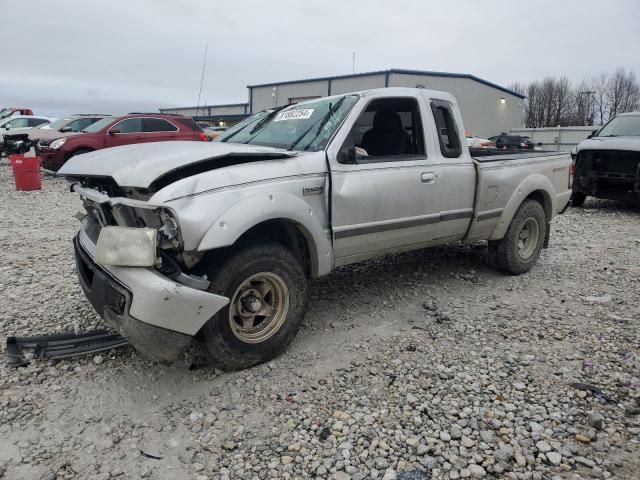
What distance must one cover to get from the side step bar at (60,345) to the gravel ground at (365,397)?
0.08 meters

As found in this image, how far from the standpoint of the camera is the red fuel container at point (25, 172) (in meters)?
10.8

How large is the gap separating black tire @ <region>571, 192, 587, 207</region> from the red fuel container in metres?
12.0

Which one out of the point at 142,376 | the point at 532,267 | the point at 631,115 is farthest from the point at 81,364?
the point at 631,115

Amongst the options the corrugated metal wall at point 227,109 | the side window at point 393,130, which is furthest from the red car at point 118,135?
the corrugated metal wall at point 227,109

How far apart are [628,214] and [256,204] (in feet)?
30.2

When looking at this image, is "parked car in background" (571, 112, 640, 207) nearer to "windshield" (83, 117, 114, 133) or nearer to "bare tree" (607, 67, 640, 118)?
"windshield" (83, 117, 114, 133)

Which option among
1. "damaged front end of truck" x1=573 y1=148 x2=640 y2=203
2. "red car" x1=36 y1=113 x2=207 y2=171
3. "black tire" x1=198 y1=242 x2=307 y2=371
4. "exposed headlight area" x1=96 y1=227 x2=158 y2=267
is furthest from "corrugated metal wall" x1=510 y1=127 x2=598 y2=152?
"exposed headlight area" x1=96 y1=227 x2=158 y2=267

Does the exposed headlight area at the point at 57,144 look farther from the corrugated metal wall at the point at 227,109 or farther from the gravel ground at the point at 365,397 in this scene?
the corrugated metal wall at the point at 227,109

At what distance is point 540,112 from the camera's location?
58.6 meters

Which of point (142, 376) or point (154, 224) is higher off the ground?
point (154, 224)

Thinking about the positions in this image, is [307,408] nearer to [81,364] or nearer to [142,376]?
[142,376]

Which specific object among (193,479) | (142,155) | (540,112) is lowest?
(193,479)

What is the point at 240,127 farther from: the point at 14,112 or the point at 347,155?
the point at 14,112

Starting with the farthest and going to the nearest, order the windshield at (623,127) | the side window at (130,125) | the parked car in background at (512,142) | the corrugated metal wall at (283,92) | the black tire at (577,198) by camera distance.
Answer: the corrugated metal wall at (283,92) < the parked car in background at (512,142) < the side window at (130,125) < the black tire at (577,198) < the windshield at (623,127)
